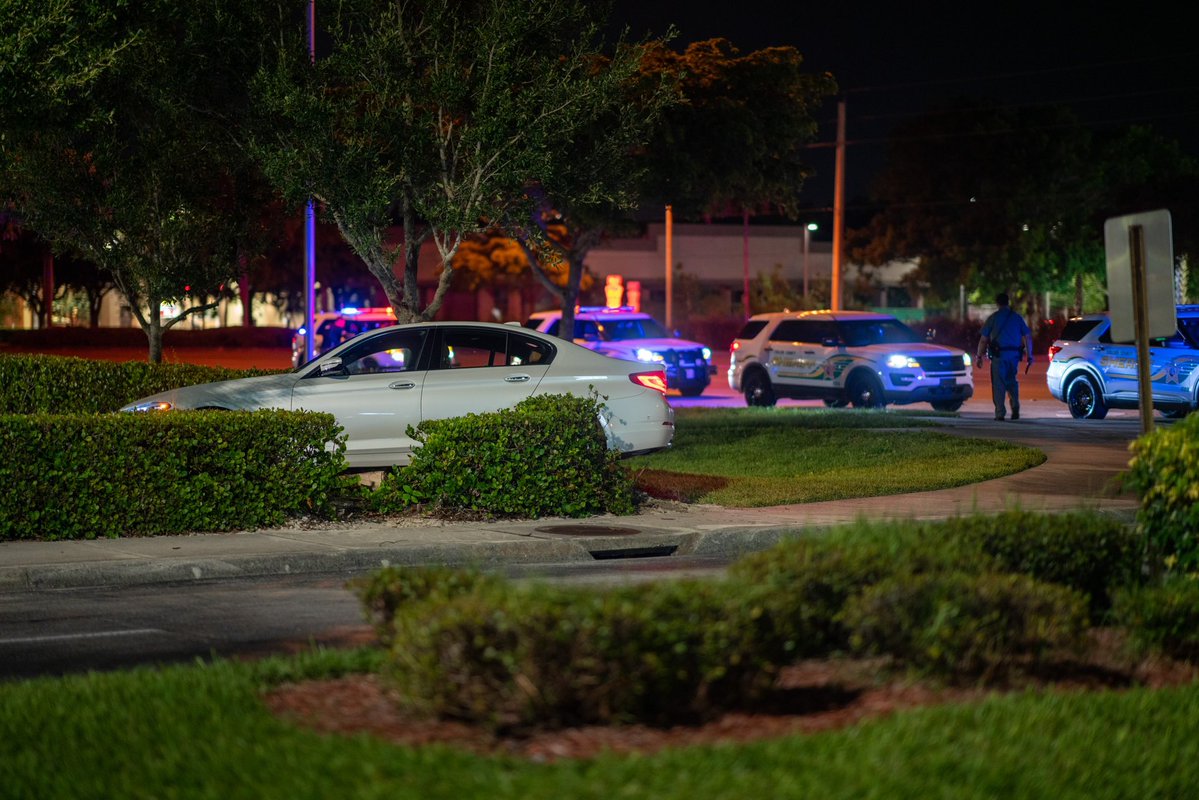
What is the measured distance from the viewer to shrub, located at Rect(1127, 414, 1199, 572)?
27.5 feet

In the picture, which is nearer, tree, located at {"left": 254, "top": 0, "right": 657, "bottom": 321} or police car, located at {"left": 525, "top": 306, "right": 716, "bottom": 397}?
tree, located at {"left": 254, "top": 0, "right": 657, "bottom": 321}

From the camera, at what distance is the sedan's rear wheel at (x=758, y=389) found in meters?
30.1

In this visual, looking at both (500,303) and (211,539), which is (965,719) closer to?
(211,539)

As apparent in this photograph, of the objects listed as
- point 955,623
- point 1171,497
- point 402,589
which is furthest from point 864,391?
point 402,589

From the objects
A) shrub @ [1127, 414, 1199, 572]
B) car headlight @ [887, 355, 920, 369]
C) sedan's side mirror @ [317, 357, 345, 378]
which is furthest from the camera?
car headlight @ [887, 355, 920, 369]

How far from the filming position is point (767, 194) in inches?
1467

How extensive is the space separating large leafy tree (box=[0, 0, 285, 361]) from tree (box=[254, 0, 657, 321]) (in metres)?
0.86

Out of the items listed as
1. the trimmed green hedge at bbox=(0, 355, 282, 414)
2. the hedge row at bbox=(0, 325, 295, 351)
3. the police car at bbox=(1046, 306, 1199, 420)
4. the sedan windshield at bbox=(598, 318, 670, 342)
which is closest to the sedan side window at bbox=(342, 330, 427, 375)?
the trimmed green hedge at bbox=(0, 355, 282, 414)

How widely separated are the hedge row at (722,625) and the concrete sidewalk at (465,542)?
314 centimetres

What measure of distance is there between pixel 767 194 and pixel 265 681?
3137 centimetres

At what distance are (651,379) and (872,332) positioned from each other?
13303 mm

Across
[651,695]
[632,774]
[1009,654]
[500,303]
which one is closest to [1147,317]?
[1009,654]

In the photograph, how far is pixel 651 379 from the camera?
638 inches

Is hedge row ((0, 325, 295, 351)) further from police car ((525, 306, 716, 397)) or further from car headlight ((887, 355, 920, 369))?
car headlight ((887, 355, 920, 369))
